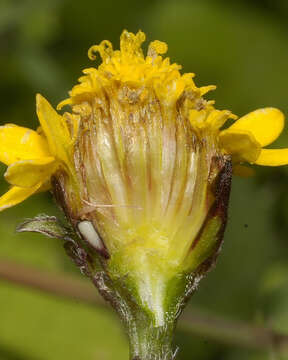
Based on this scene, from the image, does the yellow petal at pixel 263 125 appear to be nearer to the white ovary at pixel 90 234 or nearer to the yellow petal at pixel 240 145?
the yellow petal at pixel 240 145

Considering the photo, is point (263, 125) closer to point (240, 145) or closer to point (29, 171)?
point (240, 145)

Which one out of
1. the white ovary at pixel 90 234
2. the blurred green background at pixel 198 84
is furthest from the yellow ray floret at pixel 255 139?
the blurred green background at pixel 198 84

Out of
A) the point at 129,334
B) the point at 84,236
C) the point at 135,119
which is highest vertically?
the point at 135,119

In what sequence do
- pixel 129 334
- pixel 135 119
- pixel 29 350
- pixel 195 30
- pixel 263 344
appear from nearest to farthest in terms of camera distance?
pixel 129 334 → pixel 135 119 → pixel 263 344 → pixel 29 350 → pixel 195 30

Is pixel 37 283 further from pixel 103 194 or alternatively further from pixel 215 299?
pixel 103 194

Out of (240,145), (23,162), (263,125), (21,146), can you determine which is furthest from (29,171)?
(263,125)

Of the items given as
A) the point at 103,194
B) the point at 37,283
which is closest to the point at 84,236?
the point at 103,194

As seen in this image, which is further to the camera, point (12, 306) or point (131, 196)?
point (12, 306)
